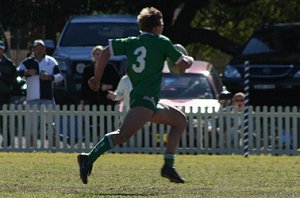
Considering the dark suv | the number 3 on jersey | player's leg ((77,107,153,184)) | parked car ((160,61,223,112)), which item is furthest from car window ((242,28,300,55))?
player's leg ((77,107,153,184))

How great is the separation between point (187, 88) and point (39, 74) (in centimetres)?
309

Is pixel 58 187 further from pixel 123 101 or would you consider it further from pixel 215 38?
pixel 215 38

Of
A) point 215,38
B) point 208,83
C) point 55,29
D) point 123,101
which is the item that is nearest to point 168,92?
point 208,83

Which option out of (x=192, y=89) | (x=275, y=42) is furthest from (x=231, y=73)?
(x=275, y=42)

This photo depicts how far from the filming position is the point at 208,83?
20516mm

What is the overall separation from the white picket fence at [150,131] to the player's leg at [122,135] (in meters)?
7.75

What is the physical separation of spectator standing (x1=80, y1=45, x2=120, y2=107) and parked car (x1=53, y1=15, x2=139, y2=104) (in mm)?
1146

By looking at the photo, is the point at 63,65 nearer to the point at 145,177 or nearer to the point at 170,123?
the point at 145,177

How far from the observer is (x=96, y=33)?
2186 centimetres

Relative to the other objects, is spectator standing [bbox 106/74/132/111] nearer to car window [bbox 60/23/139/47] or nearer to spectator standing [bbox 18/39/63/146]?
spectator standing [bbox 18/39/63/146]

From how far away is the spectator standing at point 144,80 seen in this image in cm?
1092

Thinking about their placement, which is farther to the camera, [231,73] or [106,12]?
[106,12]

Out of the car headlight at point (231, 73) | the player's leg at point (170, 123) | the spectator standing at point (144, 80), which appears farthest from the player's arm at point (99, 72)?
the car headlight at point (231, 73)

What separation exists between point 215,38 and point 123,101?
13159 millimetres
